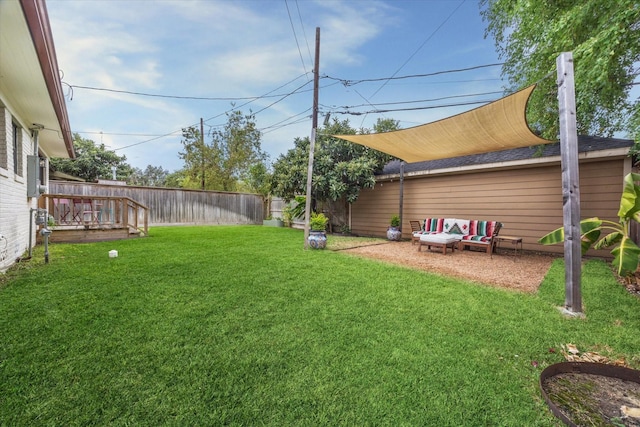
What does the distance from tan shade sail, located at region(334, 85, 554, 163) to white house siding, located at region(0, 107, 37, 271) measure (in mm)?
6125

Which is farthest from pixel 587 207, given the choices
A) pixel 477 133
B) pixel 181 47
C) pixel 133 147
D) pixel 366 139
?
pixel 133 147

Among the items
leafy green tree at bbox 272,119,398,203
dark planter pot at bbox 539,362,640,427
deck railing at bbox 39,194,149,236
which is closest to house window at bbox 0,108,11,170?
deck railing at bbox 39,194,149,236

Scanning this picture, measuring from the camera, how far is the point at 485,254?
6.77 meters

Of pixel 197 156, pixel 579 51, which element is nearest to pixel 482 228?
pixel 579 51

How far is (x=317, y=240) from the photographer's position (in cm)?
687

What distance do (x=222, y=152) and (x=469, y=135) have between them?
579 inches

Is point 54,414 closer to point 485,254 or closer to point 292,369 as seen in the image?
point 292,369

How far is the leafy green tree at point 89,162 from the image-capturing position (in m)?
19.7

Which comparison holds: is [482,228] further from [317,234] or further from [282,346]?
[282,346]

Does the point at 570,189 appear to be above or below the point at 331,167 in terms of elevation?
below

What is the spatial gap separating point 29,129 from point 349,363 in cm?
812

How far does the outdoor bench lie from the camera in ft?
21.8

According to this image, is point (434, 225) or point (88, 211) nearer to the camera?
point (434, 225)

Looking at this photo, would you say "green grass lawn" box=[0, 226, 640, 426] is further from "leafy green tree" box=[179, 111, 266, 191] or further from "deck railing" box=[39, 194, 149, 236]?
"leafy green tree" box=[179, 111, 266, 191]
